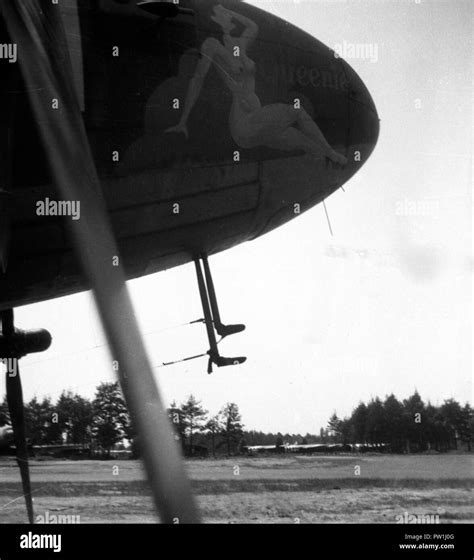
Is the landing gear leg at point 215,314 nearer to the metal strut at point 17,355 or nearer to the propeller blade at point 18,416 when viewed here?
the metal strut at point 17,355

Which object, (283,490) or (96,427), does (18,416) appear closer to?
(96,427)

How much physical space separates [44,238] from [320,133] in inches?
108

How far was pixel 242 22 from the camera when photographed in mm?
7191

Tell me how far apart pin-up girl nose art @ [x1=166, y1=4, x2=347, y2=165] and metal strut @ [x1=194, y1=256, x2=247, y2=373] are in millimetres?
1238

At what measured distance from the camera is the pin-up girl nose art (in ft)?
22.4

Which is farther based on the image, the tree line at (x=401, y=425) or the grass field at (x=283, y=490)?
the tree line at (x=401, y=425)

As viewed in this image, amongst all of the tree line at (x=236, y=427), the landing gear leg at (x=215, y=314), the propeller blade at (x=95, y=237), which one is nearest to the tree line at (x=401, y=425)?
the tree line at (x=236, y=427)

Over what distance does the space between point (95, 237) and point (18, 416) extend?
3.36 meters

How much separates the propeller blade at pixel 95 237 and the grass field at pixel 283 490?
556 cm

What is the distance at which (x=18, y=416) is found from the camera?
24.1 feet

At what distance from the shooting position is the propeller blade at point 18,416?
7.18m
